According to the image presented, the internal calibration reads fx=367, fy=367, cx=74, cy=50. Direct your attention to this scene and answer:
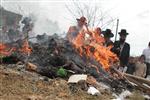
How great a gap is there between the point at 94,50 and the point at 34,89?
3.23 metres

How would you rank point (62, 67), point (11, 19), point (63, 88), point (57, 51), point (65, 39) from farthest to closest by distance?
1. point (11, 19)
2. point (65, 39)
3. point (57, 51)
4. point (62, 67)
5. point (63, 88)

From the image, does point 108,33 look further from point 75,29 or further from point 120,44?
point 75,29

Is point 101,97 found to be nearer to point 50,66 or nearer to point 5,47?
point 50,66

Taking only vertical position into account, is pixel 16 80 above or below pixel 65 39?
below

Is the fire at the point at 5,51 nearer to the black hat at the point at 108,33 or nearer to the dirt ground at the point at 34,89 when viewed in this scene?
the dirt ground at the point at 34,89

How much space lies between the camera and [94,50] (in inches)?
444

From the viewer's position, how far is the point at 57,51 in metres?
11.3

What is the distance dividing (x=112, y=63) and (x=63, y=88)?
10.2 feet

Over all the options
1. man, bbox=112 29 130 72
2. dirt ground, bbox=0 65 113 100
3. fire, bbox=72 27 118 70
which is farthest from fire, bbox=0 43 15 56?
man, bbox=112 29 130 72

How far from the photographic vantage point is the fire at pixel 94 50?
1127 cm

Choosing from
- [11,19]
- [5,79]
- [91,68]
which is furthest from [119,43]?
[11,19]

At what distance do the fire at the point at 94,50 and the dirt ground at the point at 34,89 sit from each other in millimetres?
2048

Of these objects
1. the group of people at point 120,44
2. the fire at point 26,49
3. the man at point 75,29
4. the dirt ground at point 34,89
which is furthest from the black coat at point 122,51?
the dirt ground at point 34,89

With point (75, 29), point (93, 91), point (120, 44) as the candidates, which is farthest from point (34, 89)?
point (120, 44)
